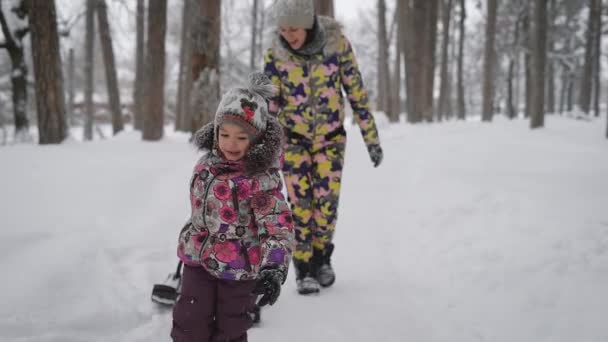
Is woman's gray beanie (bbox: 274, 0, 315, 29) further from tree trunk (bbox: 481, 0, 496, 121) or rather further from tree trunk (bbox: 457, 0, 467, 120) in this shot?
tree trunk (bbox: 457, 0, 467, 120)

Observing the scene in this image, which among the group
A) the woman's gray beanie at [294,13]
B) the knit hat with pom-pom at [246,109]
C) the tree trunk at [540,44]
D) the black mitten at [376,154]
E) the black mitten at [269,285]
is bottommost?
the black mitten at [269,285]

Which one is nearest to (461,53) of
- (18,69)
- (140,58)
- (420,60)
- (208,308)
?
(420,60)

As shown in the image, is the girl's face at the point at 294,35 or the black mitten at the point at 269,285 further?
the girl's face at the point at 294,35

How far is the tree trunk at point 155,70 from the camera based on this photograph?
9.65 metres

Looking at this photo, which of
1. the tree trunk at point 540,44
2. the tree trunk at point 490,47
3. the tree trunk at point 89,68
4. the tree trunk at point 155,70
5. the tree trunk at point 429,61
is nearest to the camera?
the tree trunk at point 155,70

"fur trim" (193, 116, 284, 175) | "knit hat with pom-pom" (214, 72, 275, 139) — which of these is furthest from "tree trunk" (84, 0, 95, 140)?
"knit hat with pom-pom" (214, 72, 275, 139)

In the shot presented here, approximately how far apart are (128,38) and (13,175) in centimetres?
1172

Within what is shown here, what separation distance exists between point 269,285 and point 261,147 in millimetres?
662

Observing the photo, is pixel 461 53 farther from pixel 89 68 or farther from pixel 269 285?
pixel 269 285

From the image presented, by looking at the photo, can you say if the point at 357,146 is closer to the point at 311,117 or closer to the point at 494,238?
the point at 494,238

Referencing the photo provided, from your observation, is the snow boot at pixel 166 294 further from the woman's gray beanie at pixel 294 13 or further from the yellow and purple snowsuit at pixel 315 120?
the woman's gray beanie at pixel 294 13

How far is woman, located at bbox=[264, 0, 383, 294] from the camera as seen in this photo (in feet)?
10.3

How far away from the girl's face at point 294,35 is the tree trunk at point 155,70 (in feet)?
24.2

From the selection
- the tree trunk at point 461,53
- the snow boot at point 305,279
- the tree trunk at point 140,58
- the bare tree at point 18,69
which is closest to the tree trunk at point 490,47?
the tree trunk at point 461,53
